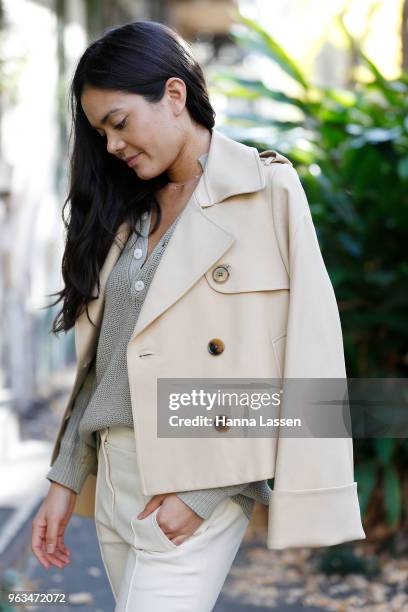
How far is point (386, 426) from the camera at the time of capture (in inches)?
171

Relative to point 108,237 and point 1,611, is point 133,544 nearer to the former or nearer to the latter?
point 108,237

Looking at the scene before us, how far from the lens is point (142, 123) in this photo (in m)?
1.97

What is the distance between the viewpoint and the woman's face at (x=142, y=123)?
196 centimetres

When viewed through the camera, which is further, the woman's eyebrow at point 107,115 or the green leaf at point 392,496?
the green leaf at point 392,496

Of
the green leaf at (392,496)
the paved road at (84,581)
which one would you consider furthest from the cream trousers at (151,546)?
the green leaf at (392,496)

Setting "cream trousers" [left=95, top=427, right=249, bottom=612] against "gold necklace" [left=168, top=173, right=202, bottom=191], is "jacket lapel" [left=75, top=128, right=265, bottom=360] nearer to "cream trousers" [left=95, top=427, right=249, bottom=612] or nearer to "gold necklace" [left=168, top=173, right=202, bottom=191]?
"gold necklace" [left=168, top=173, right=202, bottom=191]

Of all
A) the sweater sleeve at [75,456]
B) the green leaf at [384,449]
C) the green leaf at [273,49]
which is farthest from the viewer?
the green leaf at [273,49]

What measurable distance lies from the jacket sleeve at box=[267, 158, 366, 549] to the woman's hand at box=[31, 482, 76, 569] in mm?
544

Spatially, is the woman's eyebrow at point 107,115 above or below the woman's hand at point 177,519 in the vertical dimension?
above

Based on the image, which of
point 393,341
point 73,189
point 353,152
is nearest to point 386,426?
point 393,341

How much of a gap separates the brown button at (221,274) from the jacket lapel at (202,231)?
0.06ft

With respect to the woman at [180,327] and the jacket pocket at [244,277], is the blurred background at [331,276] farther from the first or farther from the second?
the jacket pocket at [244,277]

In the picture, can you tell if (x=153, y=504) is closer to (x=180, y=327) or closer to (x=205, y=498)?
(x=205, y=498)

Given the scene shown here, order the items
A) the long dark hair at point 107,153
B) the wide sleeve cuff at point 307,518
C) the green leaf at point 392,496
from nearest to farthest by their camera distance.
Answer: the wide sleeve cuff at point 307,518, the long dark hair at point 107,153, the green leaf at point 392,496
